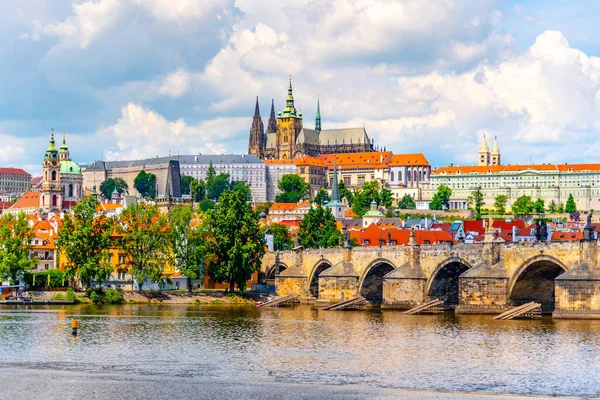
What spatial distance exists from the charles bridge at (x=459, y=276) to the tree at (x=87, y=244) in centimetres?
1475

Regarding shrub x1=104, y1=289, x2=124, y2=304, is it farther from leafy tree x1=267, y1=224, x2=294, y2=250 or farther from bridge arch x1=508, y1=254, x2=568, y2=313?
leafy tree x1=267, y1=224, x2=294, y2=250

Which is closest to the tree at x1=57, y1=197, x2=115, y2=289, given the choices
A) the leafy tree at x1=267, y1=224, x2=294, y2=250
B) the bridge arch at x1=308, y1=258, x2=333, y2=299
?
the bridge arch at x1=308, y1=258, x2=333, y2=299

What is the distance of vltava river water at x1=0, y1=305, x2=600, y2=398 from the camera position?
44.4 m

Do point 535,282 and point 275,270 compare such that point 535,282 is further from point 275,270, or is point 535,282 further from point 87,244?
point 87,244

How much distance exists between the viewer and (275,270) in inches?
3954

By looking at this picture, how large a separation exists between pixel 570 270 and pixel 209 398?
29581 millimetres

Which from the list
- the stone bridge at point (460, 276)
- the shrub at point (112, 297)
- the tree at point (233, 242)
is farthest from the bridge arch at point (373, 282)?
the shrub at point (112, 297)

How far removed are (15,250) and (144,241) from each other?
11.4 m

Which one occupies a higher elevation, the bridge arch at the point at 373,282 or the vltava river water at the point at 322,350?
the bridge arch at the point at 373,282

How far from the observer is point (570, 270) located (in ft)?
205

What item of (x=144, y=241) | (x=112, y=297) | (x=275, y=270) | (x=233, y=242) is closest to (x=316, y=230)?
(x=275, y=270)

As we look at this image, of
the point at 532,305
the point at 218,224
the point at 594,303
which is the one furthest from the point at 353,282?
the point at 594,303

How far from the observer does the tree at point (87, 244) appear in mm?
86438

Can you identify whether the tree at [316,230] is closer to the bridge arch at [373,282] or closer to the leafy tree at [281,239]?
the leafy tree at [281,239]
